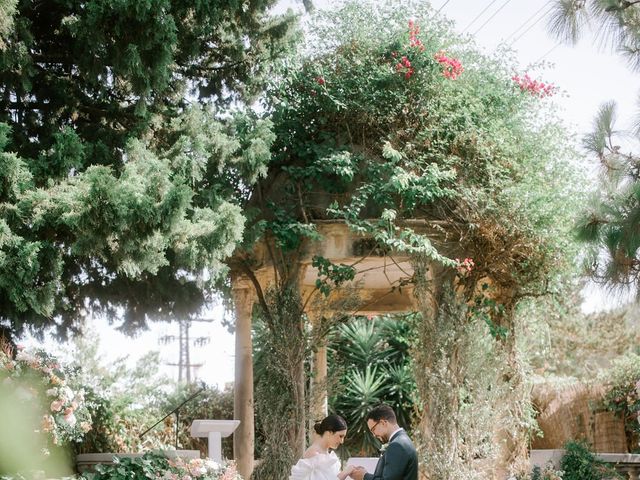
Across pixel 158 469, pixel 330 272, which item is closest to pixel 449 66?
pixel 330 272

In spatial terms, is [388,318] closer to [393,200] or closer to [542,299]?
[542,299]

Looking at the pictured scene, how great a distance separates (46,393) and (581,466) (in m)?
6.15

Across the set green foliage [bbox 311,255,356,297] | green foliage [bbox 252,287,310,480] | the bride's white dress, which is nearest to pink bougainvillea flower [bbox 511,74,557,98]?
green foliage [bbox 311,255,356,297]

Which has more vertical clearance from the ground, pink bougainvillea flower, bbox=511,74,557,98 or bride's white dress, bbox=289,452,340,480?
pink bougainvillea flower, bbox=511,74,557,98

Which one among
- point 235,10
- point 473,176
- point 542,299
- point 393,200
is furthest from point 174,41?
point 542,299

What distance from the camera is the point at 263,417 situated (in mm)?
10211

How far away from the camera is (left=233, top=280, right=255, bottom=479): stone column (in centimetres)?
1093

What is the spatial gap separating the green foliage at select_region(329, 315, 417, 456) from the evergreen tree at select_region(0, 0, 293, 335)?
6233mm

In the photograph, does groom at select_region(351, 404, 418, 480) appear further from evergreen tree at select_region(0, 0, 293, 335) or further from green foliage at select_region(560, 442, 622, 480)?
green foliage at select_region(560, 442, 622, 480)

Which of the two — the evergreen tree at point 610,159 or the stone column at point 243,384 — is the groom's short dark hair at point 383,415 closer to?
the evergreen tree at point 610,159

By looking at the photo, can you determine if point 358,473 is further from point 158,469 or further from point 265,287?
point 265,287

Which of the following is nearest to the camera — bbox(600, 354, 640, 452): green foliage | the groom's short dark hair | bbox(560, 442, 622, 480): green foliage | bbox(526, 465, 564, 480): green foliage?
the groom's short dark hair

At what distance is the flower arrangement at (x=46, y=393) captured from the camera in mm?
7648

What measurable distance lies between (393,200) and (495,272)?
70.3 inches
